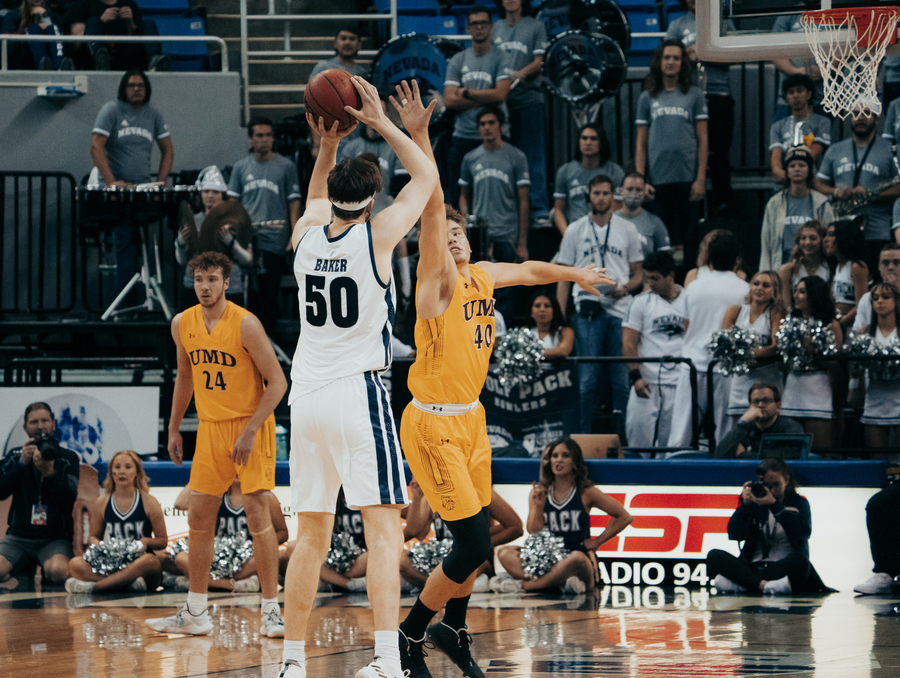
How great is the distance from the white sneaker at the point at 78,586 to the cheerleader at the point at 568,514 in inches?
131

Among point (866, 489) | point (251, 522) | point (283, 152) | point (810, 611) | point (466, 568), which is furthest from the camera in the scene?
point (283, 152)

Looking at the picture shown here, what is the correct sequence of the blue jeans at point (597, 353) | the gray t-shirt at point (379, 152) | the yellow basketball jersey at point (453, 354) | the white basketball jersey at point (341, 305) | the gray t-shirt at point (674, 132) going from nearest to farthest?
the white basketball jersey at point (341, 305), the yellow basketball jersey at point (453, 354), the blue jeans at point (597, 353), the gray t-shirt at point (674, 132), the gray t-shirt at point (379, 152)

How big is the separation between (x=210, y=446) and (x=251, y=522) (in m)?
0.55

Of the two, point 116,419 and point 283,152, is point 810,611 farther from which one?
point 283,152

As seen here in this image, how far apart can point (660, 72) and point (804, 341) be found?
388 centimetres

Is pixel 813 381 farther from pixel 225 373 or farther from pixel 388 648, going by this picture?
pixel 388 648

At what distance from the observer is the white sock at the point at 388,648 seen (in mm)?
5195

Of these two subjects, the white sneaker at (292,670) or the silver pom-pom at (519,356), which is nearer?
the white sneaker at (292,670)

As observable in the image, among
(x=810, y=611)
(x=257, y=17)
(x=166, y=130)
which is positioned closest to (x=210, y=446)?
(x=810, y=611)

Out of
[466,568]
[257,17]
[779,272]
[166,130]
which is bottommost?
[466,568]

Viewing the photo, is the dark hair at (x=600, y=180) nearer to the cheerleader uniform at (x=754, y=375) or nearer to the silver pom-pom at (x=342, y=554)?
the cheerleader uniform at (x=754, y=375)

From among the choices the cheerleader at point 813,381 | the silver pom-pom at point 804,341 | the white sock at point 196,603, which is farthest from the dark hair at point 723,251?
the white sock at point 196,603

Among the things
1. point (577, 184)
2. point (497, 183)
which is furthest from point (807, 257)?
point (497, 183)

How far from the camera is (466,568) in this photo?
5.81 metres
